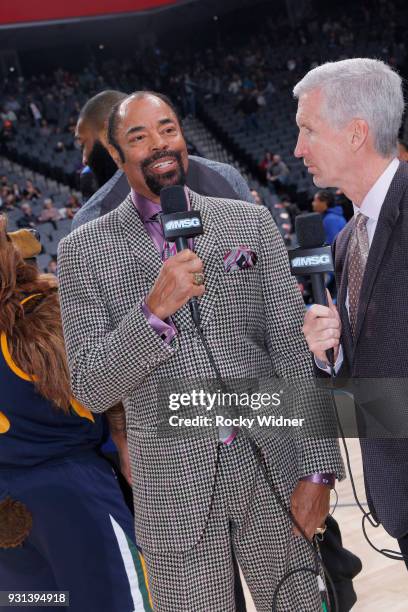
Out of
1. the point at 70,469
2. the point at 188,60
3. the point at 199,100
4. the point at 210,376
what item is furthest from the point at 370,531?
the point at 188,60

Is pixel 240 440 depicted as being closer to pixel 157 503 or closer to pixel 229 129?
pixel 157 503

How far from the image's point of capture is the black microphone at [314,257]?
1.53 metres

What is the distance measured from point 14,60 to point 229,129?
731 cm

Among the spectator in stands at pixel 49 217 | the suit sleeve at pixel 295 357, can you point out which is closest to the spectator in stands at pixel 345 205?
the spectator in stands at pixel 49 217

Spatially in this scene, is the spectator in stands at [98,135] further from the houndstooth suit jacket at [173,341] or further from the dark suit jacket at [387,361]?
the dark suit jacket at [387,361]

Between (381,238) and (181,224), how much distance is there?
1.19 ft

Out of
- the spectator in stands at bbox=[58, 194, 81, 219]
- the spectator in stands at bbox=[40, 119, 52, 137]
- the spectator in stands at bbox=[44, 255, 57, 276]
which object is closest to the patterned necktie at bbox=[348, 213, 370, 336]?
the spectator in stands at bbox=[44, 255, 57, 276]

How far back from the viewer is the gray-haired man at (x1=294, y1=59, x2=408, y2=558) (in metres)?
1.48

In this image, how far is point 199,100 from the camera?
1858 centimetres

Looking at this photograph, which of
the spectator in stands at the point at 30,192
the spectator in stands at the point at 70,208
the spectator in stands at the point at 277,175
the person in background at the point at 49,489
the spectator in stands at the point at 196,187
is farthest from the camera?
the spectator in stands at the point at 277,175

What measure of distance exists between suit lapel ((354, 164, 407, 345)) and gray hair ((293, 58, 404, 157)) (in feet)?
0.27

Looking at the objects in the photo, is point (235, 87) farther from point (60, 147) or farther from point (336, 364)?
point (336, 364)

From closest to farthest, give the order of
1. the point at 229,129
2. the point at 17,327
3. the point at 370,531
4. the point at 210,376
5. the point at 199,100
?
the point at 210,376 < the point at 17,327 < the point at 370,531 < the point at 229,129 < the point at 199,100

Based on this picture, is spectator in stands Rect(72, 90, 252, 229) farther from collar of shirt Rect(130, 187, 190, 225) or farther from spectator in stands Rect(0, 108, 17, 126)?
spectator in stands Rect(0, 108, 17, 126)
